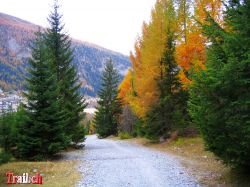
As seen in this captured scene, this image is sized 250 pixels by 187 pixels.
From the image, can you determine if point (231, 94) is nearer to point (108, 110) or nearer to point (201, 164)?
point (201, 164)

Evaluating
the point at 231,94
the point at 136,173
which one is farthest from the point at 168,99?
the point at 231,94

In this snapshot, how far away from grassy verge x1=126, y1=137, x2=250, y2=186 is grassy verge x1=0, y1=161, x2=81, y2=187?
5.10m

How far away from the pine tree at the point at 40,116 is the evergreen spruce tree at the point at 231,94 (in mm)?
10932

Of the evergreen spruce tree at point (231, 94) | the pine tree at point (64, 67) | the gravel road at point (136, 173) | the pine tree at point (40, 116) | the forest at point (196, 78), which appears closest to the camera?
the evergreen spruce tree at point (231, 94)

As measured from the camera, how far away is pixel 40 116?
17.2 metres

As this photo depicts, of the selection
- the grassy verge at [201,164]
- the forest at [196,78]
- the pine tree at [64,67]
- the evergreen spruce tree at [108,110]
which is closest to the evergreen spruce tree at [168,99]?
the forest at [196,78]

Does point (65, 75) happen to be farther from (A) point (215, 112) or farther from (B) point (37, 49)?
(A) point (215, 112)

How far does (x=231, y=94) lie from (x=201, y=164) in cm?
638

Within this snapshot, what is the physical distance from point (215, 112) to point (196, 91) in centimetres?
155

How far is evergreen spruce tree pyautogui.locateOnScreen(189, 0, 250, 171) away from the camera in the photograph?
7652mm

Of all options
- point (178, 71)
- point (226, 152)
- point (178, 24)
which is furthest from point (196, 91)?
point (178, 24)

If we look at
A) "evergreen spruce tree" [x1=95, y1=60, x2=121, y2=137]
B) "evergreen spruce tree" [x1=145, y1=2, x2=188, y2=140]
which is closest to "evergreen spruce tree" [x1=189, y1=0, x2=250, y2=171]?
"evergreen spruce tree" [x1=145, y1=2, x2=188, y2=140]

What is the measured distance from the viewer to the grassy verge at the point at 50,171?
11164mm

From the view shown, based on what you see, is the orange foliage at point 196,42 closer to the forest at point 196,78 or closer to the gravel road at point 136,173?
the forest at point 196,78
